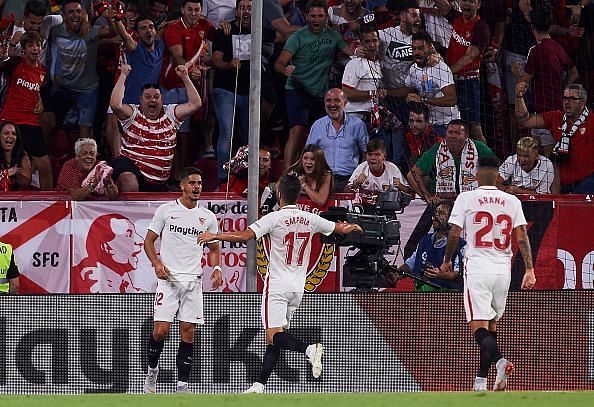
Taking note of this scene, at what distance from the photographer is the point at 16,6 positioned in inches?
642

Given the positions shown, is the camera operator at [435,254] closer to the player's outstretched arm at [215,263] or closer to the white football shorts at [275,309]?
the player's outstretched arm at [215,263]

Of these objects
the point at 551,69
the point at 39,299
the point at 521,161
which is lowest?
the point at 39,299

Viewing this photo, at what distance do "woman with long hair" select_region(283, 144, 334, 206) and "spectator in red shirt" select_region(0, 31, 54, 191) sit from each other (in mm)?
3380

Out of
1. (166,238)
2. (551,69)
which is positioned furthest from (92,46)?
(551,69)

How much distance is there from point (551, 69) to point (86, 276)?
229 inches

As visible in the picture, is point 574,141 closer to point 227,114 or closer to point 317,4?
point 317,4

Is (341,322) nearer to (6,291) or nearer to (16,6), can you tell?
(6,291)

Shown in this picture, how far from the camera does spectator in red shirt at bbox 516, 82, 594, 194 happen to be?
14094 mm

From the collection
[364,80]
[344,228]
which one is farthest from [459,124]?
[344,228]

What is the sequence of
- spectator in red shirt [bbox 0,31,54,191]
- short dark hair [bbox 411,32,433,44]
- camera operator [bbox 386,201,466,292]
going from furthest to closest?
1. spectator in red shirt [bbox 0,31,54,191]
2. short dark hair [bbox 411,32,433,44]
3. camera operator [bbox 386,201,466,292]

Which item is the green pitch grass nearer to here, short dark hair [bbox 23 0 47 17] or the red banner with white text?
the red banner with white text

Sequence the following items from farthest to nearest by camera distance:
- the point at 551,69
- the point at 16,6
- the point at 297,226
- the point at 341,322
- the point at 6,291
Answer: the point at 16,6
the point at 551,69
the point at 6,291
the point at 341,322
the point at 297,226

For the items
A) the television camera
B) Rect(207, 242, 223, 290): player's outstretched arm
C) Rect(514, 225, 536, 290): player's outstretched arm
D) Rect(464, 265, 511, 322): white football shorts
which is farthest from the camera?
Rect(207, 242, 223, 290): player's outstretched arm

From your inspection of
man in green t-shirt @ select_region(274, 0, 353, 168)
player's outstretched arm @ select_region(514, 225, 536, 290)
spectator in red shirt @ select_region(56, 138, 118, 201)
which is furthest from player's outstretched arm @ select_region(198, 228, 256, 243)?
man in green t-shirt @ select_region(274, 0, 353, 168)
